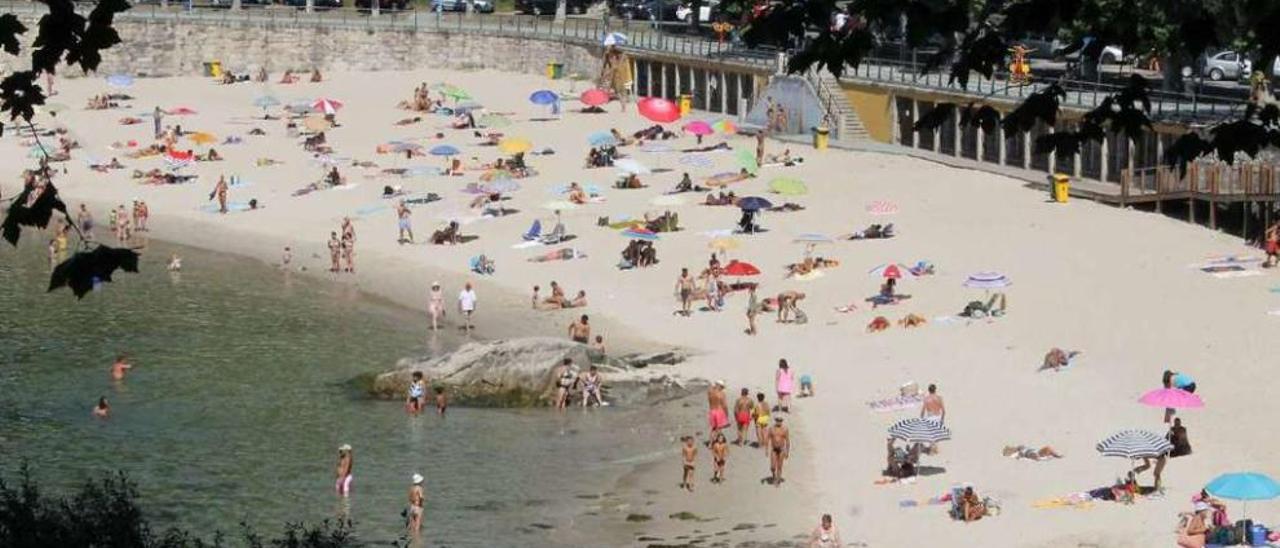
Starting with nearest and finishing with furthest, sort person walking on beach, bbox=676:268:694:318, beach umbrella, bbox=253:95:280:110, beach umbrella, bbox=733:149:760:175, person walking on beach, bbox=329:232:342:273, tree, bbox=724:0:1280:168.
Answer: tree, bbox=724:0:1280:168 < person walking on beach, bbox=676:268:694:318 < person walking on beach, bbox=329:232:342:273 < beach umbrella, bbox=733:149:760:175 < beach umbrella, bbox=253:95:280:110

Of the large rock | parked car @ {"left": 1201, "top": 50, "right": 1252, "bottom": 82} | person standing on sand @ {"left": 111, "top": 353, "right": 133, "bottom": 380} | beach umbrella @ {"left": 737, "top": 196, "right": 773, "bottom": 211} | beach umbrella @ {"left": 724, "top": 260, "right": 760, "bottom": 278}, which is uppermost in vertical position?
parked car @ {"left": 1201, "top": 50, "right": 1252, "bottom": 82}

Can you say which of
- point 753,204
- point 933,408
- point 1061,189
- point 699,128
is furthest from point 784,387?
point 699,128

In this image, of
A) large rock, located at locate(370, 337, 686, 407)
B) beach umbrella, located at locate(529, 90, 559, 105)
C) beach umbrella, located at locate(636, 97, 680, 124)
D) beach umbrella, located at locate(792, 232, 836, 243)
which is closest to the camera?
large rock, located at locate(370, 337, 686, 407)

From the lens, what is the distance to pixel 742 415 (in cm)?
2961

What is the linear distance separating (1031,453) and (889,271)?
1082 cm

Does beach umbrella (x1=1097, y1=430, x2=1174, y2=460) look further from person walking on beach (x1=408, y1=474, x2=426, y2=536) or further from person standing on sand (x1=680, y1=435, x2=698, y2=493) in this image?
person walking on beach (x1=408, y1=474, x2=426, y2=536)

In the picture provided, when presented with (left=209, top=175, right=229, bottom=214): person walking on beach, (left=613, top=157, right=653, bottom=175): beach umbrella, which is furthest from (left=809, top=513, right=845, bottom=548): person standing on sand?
(left=209, top=175, right=229, bottom=214): person walking on beach

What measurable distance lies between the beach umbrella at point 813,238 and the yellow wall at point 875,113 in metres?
12.7

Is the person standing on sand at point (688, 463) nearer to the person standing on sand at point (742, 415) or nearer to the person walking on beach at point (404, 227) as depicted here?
the person standing on sand at point (742, 415)

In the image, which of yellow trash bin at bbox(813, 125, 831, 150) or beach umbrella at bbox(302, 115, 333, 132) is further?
beach umbrella at bbox(302, 115, 333, 132)

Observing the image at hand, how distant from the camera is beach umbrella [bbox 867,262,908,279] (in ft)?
123

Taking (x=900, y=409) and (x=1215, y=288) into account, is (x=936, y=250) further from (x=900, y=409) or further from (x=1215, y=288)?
(x=900, y=409)

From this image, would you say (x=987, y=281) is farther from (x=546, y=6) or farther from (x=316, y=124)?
(x=546, y=6)

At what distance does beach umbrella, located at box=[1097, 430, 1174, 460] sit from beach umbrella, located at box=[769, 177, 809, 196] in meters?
22.3
